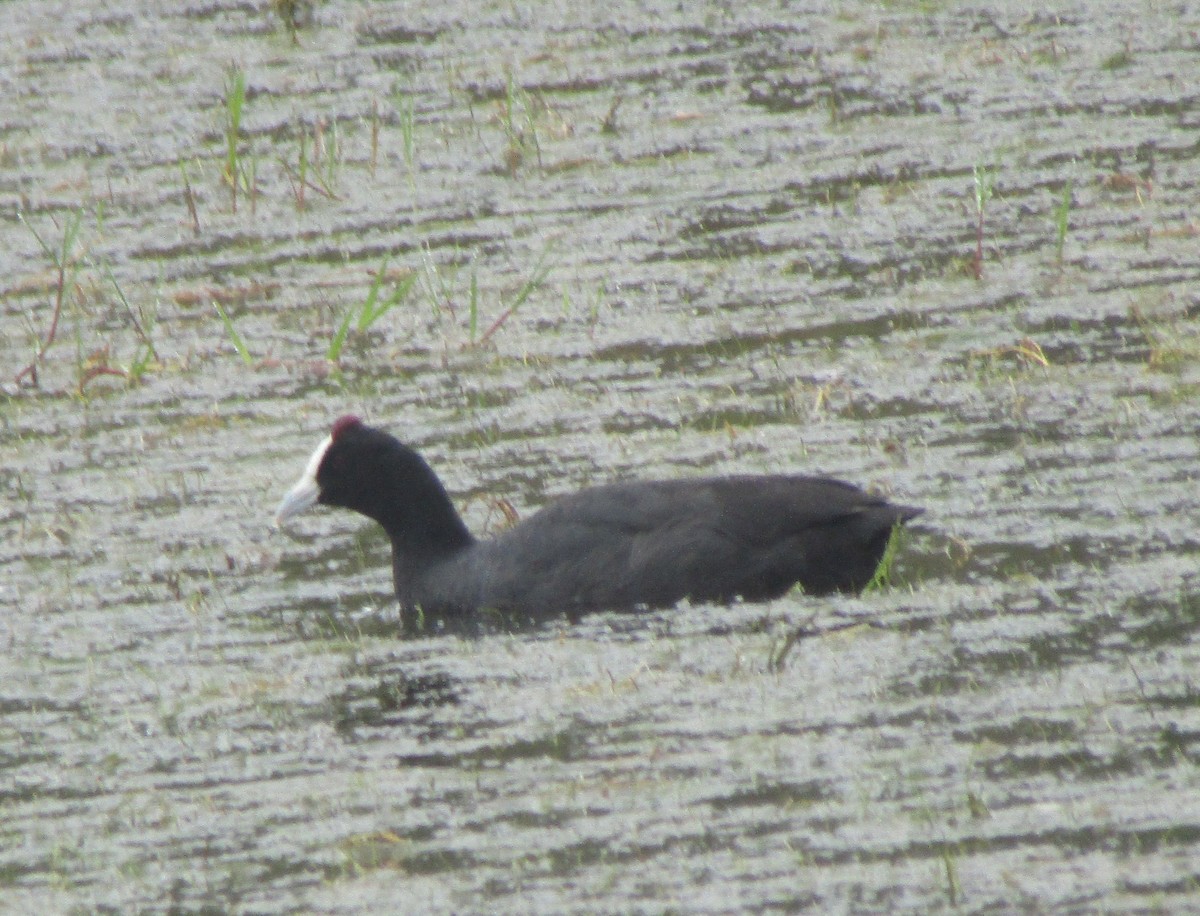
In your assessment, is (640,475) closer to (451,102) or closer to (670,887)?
(670,887)

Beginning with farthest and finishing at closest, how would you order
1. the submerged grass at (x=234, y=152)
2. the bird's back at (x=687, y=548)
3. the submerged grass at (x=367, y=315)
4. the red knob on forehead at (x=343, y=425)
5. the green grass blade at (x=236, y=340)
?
the submerged grass at (x=234, y=152) < the green grass blade at (x=236, y=340) < the submerged grass at (x=367, y=315) < the red knob on forehead at (x=343, y=425) < the bird's back at (x=687, y=548)

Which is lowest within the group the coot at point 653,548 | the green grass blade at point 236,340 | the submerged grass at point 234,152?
the coot at point 653,548

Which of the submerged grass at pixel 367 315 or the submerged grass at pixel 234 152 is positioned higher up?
the submerged grass at pixel 234 152

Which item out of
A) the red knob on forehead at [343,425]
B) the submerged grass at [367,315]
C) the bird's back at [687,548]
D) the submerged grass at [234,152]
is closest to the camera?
the bird's back at [687,548]

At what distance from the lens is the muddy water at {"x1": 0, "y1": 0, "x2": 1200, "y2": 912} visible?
5.23 meters

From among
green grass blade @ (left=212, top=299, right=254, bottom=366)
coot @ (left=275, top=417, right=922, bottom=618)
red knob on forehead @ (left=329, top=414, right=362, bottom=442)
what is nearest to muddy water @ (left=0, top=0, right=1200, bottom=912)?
green grass blade @ (left=212, top=299, right=254, bottom=366)

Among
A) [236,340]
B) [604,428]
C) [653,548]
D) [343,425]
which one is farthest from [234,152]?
[653,548]

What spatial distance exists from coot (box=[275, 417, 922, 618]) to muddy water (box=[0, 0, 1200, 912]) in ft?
0.59

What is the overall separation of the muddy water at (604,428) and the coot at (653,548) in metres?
0.18

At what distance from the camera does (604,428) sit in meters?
8.39

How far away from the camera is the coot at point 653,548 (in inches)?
278

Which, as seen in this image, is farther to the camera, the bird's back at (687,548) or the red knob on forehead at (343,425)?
the red knob on forehead at (343,425)

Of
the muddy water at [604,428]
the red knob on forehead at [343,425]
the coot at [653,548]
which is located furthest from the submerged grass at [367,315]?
the coot at [653,548]

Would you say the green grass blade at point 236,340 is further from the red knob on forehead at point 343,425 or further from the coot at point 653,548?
the coot at point 653,548
